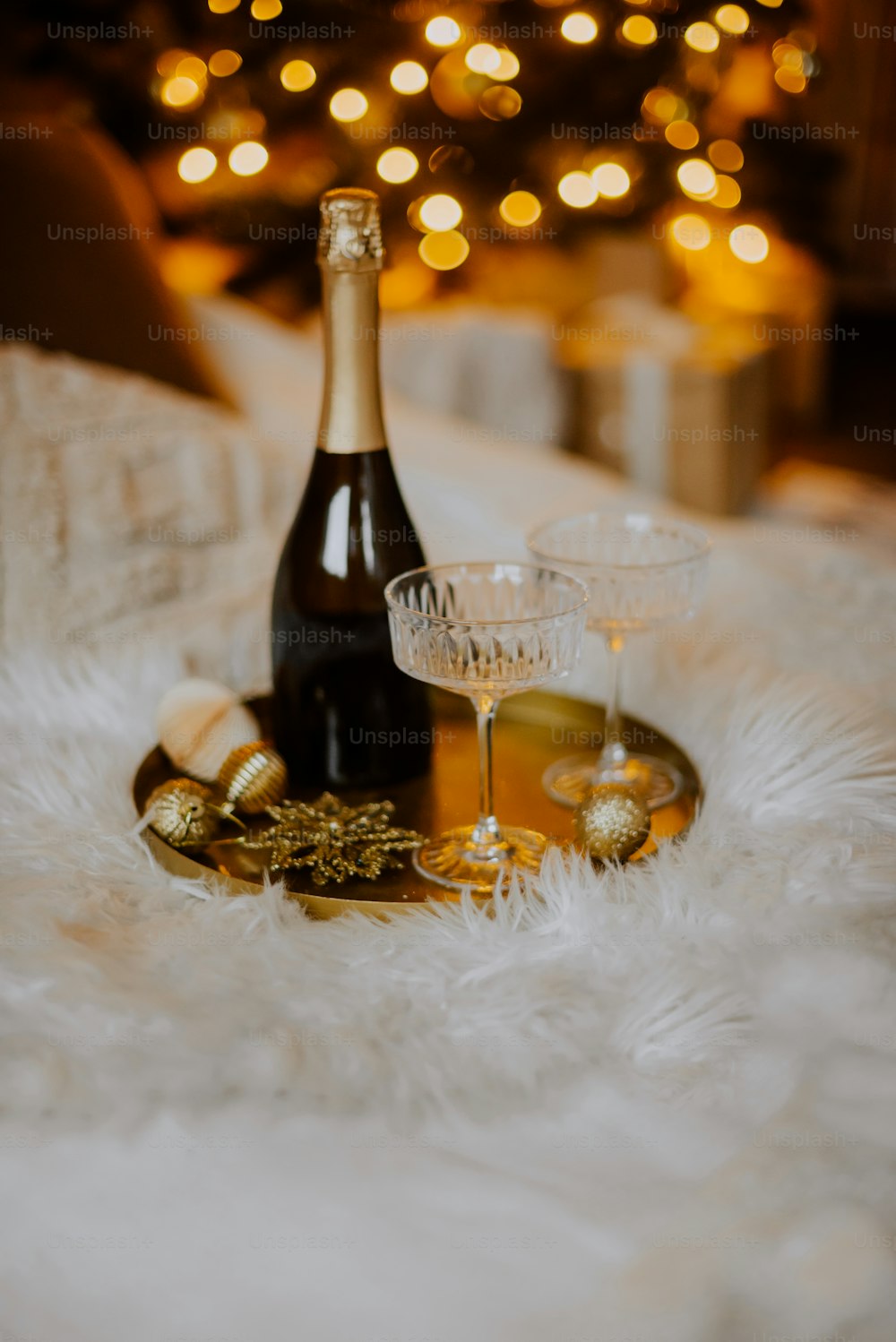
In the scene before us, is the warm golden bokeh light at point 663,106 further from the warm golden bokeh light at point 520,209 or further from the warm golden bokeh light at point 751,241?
the warm golden bokeh light at point 751,241

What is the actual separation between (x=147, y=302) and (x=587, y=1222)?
1256mm

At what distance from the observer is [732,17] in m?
2.21

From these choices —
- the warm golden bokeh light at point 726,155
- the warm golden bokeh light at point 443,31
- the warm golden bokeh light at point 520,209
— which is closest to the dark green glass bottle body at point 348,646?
the warm golden bokeh light at point 443,31

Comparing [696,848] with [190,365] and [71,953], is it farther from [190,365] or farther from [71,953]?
[190,365]

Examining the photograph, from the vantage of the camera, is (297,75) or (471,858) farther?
(297,75)

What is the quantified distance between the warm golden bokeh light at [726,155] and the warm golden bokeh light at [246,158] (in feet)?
3.04

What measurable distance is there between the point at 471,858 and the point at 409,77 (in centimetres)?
179

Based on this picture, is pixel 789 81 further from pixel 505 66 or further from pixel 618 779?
pixel 618 779

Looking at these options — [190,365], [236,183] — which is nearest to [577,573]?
[190,365]

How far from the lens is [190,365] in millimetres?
1546

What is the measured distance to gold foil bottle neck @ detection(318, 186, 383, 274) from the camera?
774 mm

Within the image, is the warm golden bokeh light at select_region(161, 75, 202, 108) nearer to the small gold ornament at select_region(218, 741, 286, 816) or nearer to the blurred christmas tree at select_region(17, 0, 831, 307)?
the blurred christmas tree at select_region(17, 0, 831, 307)

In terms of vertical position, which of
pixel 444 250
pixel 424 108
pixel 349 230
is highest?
pixel 424 108

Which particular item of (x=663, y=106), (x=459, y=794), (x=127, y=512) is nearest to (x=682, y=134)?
(x=663, y=106)
